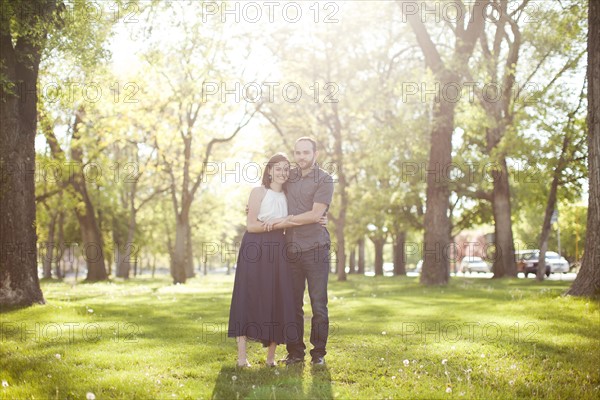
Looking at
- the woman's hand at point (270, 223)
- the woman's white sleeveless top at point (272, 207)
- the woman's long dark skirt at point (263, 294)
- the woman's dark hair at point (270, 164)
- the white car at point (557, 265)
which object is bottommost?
the white car at point (557, 265)

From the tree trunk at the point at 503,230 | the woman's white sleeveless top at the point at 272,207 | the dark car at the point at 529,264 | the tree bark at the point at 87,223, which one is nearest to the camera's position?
the woman's white sleeveless top at the point at 272,207

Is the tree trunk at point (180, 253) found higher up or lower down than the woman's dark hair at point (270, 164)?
lower down

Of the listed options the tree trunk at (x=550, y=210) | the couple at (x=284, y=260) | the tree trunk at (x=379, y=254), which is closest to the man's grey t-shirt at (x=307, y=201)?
the couple at (x=284, y=260)

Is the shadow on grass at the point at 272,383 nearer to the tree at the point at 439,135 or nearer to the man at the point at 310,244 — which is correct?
the man at the point at 310,244

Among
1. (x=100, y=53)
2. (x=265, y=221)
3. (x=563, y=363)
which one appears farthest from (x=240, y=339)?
(x=100, y=53)

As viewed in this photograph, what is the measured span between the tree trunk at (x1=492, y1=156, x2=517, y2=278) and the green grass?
2035 cm

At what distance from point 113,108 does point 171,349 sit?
67.8ft

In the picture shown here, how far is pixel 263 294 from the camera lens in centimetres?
710

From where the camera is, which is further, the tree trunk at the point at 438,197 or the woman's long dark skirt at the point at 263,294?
the tree trunk at the point at 438,197

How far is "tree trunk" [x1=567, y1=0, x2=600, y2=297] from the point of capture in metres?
12.2

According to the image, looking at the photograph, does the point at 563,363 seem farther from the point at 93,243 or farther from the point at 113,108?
the point at 93,243

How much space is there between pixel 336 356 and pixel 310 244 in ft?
5.39

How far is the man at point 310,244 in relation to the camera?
721 cm

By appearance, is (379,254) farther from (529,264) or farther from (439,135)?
(439,135)
